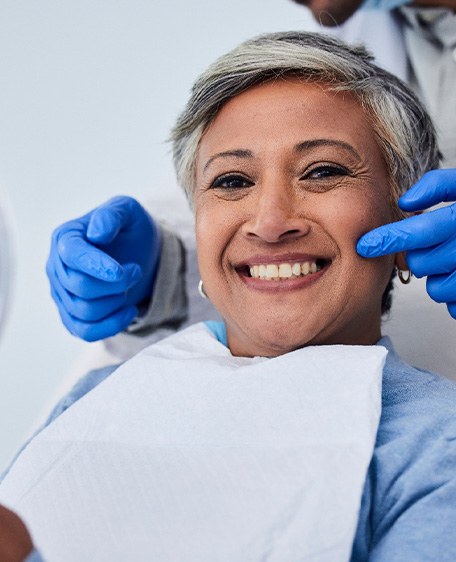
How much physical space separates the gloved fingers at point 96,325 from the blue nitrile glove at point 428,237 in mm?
637

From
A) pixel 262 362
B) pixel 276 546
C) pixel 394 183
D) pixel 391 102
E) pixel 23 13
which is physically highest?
pixel 23 13

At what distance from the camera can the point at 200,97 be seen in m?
1.37

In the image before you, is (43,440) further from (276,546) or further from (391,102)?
(391,102)

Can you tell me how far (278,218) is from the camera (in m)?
1.19

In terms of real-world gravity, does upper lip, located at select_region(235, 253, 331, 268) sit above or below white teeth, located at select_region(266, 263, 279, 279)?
above

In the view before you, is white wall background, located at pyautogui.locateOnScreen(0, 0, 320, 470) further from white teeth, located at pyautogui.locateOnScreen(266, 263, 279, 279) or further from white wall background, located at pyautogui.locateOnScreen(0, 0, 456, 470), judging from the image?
white teeth, located at pyautogui.locateOnScreen(266, 263, 279, 279)

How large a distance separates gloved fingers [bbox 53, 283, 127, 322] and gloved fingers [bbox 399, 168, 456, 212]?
0.67 m

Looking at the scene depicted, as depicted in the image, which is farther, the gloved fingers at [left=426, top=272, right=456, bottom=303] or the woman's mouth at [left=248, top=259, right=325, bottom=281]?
the gloved fingers at [left=426, top=272, right=456, bottom=303]

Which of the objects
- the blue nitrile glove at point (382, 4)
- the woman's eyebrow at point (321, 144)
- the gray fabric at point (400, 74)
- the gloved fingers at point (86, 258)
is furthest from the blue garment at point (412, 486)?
the blue nitrile glove at point (382, 4)

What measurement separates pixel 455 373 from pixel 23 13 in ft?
6.93

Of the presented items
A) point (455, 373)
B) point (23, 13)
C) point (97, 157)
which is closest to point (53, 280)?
point (455, 373)

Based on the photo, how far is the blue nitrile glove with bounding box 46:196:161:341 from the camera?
1.52 meters

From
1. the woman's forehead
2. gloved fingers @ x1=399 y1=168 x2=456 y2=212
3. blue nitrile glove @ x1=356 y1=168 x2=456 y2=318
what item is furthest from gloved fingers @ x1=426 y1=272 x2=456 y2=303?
the woman's forehead

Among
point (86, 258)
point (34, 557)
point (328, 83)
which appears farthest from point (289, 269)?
point (34, 557)
